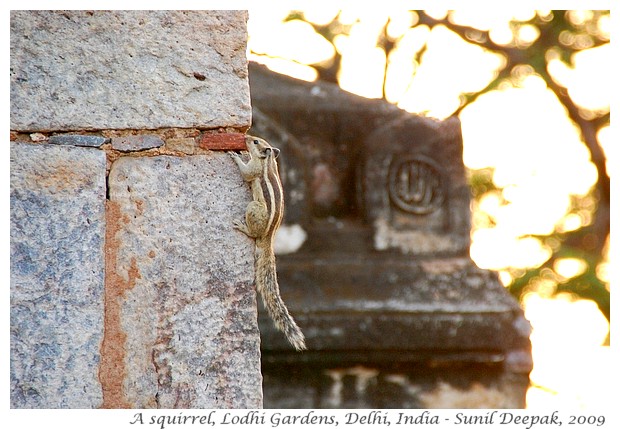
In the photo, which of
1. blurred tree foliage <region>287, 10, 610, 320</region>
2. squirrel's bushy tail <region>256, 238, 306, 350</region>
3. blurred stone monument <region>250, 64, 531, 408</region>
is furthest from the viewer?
blurred tree foliage <region>287, 10, 610, 320</region>

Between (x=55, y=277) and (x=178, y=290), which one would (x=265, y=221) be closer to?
(x=178, y=290)

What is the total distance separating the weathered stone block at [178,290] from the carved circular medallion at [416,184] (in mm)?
3721

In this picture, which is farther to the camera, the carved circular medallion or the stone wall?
the carved circular medallion

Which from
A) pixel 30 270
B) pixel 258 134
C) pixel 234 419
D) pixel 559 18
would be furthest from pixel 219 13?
pixel 559 18

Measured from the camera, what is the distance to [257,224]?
3.08 metres

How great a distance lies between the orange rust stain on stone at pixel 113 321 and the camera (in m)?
2.90

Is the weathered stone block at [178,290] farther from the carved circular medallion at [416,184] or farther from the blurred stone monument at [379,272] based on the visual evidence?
the carved circular medallion at [416,184]

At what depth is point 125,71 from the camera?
297 cm

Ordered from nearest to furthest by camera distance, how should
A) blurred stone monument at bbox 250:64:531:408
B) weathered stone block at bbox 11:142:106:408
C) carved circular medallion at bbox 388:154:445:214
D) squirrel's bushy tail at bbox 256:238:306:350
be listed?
weathered stone block at bbox 11:142:106:408 → squirrel's bushy tail at bbox 256:238:306:350 → blurred stone monument at bbox 250:64:531:408 → carved circular medallion at bbox 388:154:445:214

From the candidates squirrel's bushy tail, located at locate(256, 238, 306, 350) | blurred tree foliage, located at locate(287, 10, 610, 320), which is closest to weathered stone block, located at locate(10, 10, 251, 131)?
squirrel's bushy tail, located at locate(256, 238, 306, 350)

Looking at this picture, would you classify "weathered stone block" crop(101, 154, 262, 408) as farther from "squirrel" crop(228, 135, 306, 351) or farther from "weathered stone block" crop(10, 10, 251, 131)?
"weathered stone block" crop(10, 10, 251, 131)

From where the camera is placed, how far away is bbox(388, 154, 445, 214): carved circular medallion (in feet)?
21.8

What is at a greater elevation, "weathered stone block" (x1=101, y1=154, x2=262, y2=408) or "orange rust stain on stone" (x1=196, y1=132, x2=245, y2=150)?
"orange rust stain on stone" (x1=196, y1=132, x2=245, y2=150)

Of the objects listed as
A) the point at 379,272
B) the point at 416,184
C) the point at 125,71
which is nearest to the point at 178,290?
the point at 125,71
